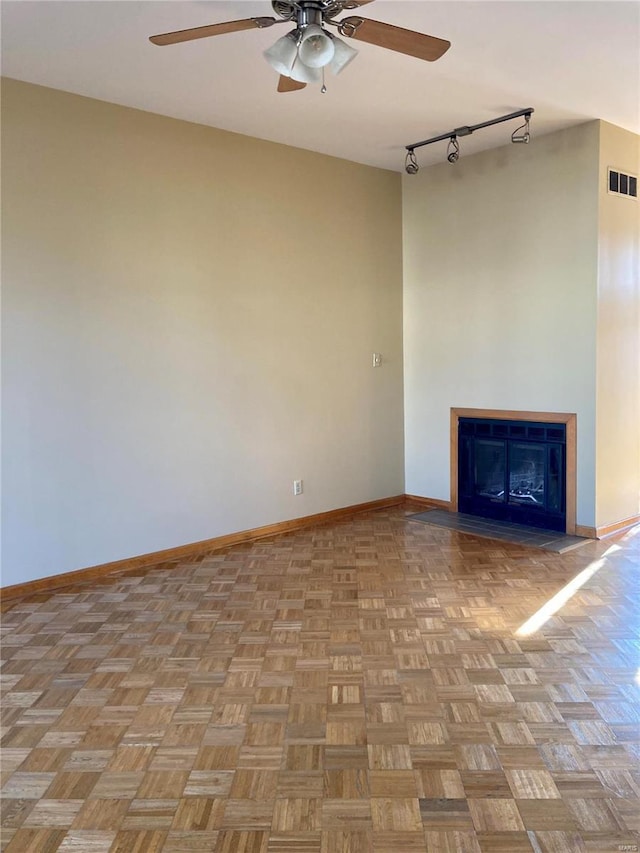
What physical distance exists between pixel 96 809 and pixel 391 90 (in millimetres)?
3405

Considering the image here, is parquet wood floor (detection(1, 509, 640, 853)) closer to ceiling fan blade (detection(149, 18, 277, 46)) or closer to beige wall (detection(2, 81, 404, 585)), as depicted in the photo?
beige wall (detection(2, 81, 404, 585))

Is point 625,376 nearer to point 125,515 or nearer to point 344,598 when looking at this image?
point 344,598

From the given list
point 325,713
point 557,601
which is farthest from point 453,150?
point 325,713

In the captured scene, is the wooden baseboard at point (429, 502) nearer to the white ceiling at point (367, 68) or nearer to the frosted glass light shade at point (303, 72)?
the white ceiling at point (367, 68)

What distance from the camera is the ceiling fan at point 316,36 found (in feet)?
6.79

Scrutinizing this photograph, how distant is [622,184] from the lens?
4133mm

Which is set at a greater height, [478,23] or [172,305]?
[478,23]

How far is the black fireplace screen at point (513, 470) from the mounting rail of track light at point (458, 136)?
1.84 metres

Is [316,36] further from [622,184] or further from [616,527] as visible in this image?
[616,527]

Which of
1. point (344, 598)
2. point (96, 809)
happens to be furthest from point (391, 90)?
point (96, 809)

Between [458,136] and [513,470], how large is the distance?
2.26 meters

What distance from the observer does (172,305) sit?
12.5 ft

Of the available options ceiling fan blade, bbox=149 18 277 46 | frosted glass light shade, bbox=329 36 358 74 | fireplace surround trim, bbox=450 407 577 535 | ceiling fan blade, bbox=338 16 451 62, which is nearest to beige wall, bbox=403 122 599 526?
fireplace surround trim, bbox=450 407 577 535

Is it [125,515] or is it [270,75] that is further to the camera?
[125,515]
